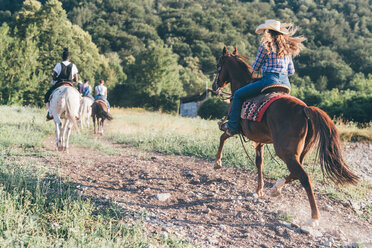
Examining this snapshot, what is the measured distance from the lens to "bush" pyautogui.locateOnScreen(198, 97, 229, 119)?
115 ft

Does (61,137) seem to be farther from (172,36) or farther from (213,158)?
(172,36)

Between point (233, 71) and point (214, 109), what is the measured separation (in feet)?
96.7

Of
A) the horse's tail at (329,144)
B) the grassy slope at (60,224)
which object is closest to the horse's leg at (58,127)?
the grassy slope at (60,224)

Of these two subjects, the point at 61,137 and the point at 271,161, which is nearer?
the point at 271,161

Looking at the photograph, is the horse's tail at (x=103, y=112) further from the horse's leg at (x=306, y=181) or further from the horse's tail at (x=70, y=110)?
the horse's leg at (x=306, y=181)

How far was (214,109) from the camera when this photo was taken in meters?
35.7

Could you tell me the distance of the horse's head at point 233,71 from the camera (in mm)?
6122

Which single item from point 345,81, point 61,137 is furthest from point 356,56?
point 61,137

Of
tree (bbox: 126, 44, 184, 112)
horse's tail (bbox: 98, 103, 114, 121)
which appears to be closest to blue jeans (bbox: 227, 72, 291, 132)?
horse's tail (bbox: 98, 103, 114, 121)

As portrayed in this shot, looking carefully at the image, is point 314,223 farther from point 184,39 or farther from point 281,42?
point 184,39

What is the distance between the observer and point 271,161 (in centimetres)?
792

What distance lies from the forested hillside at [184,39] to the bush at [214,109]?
8.14 metres

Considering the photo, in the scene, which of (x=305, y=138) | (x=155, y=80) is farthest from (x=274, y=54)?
(x=155, y=80)

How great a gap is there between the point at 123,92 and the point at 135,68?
4.87 metres
